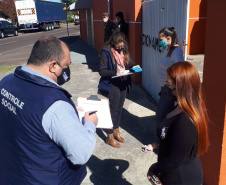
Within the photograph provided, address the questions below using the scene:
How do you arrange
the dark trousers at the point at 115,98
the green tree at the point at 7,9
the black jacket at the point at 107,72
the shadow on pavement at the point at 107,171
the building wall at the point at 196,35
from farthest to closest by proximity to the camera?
the green tree at the point at 7,9
the building wall at the point at 196,35
the dark trousers at the point at 115,98
the black jacket at the point at 107,72
the shadow on pavement at the point at 107,171

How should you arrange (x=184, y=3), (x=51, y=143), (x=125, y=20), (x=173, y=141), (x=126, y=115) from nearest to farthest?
1. (x=51, y=143)
2. (x=173, y=141)
3. (x=184, y=3)
4. (x=126, y=115)
5. (x=125, y=20)

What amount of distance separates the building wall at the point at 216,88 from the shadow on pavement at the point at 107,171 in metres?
1.17

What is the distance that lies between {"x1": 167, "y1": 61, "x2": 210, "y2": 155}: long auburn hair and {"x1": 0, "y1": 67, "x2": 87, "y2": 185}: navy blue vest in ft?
2.77

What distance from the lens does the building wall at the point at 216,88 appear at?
255 cm

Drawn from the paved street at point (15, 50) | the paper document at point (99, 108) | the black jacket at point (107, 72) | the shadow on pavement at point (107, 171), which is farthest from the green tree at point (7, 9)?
the paper document at point (99, 108)

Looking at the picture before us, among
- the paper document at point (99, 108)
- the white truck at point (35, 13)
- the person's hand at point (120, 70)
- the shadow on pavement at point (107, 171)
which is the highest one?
the white truck at point (35, 13)

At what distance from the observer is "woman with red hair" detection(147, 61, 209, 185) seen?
183 cm

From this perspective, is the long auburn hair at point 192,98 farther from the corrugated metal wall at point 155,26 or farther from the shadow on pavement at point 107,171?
the corrugated metal wall at point 155,26

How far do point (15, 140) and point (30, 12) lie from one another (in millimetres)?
36038

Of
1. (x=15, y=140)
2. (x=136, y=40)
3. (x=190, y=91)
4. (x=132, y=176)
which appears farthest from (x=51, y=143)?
(x=136, y=40)

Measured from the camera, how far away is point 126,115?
5.52 metres

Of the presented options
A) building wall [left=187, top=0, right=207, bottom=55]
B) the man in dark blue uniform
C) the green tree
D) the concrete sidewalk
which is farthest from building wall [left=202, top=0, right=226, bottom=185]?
the green tree

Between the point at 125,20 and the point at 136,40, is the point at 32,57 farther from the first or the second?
the point at 125,20

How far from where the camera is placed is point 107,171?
3.62 m
